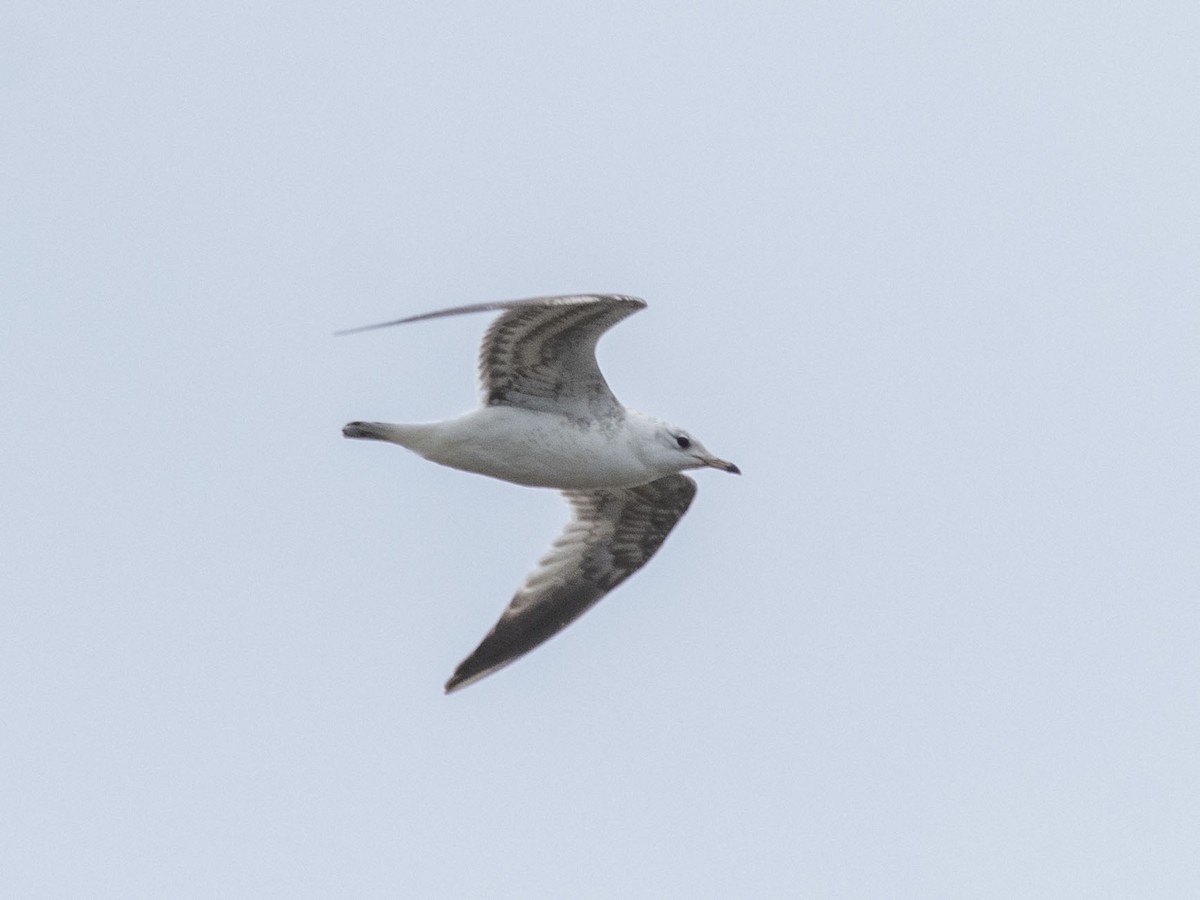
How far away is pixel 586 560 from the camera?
14062mm

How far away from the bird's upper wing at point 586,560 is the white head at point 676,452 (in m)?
1.16

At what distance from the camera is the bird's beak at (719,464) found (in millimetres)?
12508

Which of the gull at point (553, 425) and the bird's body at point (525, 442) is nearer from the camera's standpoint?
the gull at point (553, 425)

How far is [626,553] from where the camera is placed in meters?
14.1

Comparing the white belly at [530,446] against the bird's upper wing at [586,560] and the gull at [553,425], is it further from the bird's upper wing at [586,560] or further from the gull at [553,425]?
the bird's upper wing at [586,560]

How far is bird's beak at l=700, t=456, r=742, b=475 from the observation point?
492 inches

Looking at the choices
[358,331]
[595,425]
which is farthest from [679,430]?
[358,331]

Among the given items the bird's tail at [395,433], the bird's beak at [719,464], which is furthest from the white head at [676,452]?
the bird's tail at [395,433]

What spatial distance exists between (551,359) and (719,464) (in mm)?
1490

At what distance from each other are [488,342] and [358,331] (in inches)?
101

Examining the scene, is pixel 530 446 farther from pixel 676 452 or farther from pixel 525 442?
pixel 676 452

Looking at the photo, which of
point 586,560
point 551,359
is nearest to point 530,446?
point 551,359

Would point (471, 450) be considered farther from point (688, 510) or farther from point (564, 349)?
point (688, 510)

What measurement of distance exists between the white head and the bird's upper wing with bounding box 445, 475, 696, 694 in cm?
116
